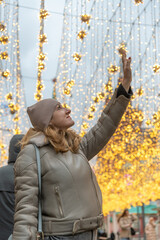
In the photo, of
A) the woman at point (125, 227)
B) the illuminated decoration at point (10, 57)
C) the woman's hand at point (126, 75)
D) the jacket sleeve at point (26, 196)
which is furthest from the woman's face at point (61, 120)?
the woman at point (125, 227)

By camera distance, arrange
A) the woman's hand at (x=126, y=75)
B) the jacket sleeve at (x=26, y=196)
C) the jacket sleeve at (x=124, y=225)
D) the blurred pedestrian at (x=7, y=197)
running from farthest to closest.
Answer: the jacket sleeve at (x=124, y=225) → the blurred pedestrian at (x=7, y=197) → the woman's hand at (x=126, y=75) → the jacket sleeve at (x=26, y=196)

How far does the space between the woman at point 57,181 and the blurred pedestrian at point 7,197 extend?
680 millimetres

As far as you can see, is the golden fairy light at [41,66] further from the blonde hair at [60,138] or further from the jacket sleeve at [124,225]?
the jacket sleeve at [124,225]

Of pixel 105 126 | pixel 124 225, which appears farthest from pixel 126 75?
pixel 124 225

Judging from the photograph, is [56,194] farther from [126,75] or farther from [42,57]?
[42,57]

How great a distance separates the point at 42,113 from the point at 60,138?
0.16 meters

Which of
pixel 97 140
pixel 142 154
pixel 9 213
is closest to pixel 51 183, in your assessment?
pixel 97 140

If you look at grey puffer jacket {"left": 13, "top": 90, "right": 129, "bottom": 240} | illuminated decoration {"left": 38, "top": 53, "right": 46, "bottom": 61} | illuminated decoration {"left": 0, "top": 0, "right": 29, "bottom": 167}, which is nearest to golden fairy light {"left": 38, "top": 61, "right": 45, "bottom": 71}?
illuminated decoration {"left": 38, "top": 53, "right": 46, "bottom": 61}

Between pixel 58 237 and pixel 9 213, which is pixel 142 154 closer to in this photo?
pixel 9 213

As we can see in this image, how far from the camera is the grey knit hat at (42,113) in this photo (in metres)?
1.96

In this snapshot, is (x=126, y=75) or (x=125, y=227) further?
(x=125, y=227)

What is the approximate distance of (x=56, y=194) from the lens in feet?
5.85

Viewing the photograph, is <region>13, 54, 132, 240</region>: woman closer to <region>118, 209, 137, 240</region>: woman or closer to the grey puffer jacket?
the grey puffer jacket

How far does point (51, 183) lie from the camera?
180 centimetres
